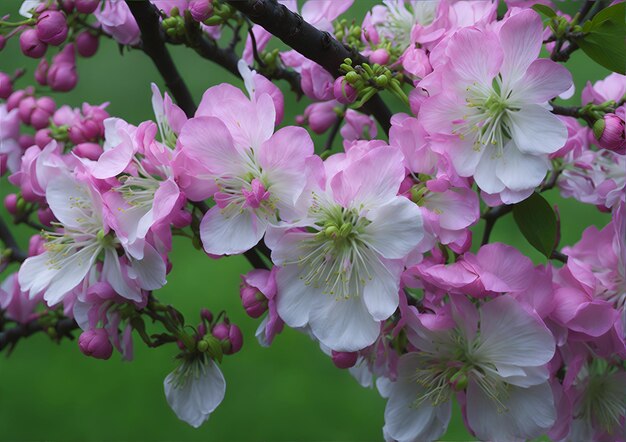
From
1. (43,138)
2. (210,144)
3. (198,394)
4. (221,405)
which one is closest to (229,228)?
(210,144)

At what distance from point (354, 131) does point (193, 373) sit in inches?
10.5

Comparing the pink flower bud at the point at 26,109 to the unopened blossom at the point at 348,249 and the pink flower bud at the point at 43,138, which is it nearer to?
the pink flower bud at the point at 43,138

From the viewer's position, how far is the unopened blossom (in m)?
0.45

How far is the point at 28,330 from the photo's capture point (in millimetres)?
739

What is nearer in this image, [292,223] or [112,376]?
[292,223]

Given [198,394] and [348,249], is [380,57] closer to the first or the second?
[348,249]

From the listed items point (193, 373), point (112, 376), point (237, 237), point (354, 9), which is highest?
point (237, 237)

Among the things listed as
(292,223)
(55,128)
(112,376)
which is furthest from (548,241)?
(112,376)

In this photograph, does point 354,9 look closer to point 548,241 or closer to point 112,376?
point 112,376

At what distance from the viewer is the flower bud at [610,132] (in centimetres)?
50

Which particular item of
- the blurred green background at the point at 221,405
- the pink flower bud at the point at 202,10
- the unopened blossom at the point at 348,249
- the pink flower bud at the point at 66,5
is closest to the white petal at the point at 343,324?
the unopened blossom at the point at 348,249

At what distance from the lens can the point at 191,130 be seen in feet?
1.53

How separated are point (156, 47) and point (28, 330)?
1.02 feet

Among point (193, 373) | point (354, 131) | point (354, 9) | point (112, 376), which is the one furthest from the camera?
point (354, 9)
